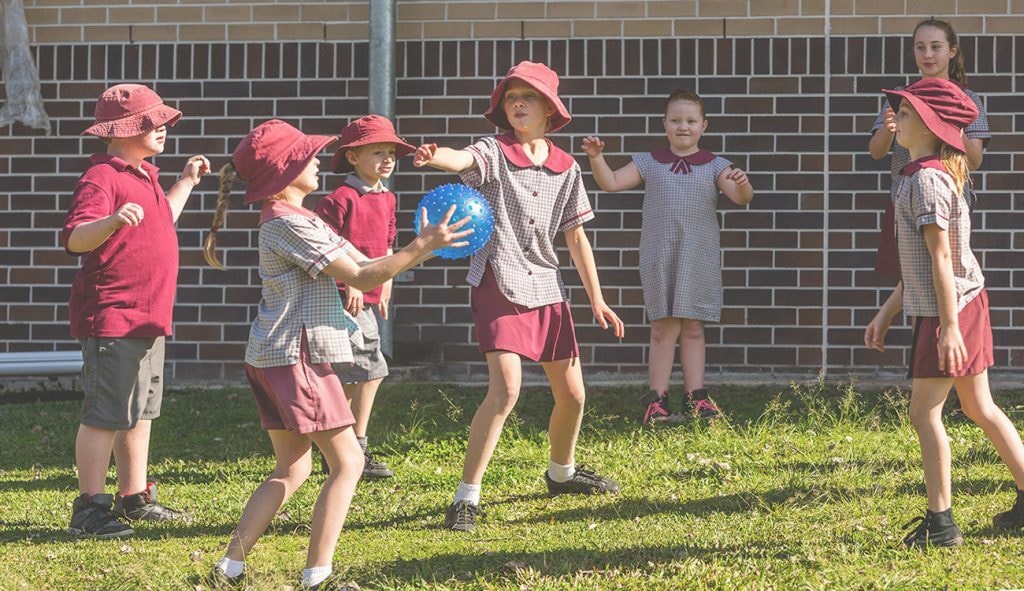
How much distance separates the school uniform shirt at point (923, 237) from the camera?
458 cm

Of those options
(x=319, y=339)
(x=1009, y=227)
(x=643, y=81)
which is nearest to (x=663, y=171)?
(x=643, y=81)

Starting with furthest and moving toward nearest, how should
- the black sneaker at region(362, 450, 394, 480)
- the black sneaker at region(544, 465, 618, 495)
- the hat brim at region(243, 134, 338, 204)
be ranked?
the black sneaker at region(362, 450, 394, 480), the black sneaker at region(544, 465, 618, 495), the hat brim at region(243, 134, 338, 204)

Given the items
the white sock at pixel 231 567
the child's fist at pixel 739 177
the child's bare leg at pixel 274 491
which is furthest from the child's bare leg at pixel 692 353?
the white sock at pixel 231 567

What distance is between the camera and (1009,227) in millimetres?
8180

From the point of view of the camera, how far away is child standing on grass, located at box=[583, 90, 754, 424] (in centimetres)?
730

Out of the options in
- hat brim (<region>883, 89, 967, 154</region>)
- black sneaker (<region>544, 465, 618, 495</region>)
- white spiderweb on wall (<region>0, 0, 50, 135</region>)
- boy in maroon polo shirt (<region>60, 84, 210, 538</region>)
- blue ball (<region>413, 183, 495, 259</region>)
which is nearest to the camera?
hat brim (<region>883, 89, 967, 154</region>)

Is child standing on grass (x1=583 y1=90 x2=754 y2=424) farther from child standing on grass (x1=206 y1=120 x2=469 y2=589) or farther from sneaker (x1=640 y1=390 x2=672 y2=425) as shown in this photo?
child standing on grass (x1=206 y1=120 x2=469 y2=589)

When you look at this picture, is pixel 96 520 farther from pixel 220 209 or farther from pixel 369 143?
pixel 369 143

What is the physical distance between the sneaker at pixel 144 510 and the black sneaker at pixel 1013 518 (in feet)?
10.7

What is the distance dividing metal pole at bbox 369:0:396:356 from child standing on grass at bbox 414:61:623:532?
2.75 m

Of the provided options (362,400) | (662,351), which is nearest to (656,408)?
(662,351)

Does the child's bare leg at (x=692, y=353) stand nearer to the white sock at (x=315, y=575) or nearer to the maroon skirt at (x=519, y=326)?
the maroon skirt at (x=519, y=326)

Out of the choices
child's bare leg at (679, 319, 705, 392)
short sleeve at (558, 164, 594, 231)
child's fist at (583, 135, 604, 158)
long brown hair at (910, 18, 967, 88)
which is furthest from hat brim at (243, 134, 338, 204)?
long brown hair at (910, 18, 967, 88)

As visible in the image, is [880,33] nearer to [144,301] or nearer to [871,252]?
[871,252]
